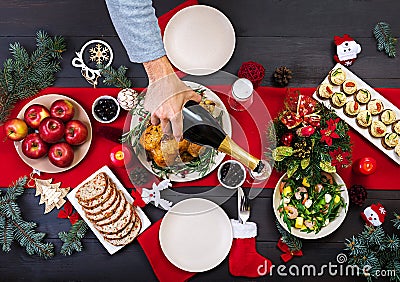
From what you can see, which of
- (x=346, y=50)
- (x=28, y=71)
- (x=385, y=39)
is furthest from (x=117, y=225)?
(x=385, y=39)

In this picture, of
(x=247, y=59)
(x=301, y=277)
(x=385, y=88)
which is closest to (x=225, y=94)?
(x=247, y=59)

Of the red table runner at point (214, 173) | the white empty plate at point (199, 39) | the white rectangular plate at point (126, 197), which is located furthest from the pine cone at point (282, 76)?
the white rectangular plate at point (126, 197)

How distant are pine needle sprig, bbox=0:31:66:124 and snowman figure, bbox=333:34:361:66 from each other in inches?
34.5

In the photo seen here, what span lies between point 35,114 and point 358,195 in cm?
101

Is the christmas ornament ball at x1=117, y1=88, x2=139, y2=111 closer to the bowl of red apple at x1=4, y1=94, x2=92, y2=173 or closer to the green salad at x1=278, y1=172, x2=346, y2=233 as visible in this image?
the bowl of red apple at x1=4, y1=94, x2=92, y2=173

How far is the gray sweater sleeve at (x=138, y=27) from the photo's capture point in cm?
87

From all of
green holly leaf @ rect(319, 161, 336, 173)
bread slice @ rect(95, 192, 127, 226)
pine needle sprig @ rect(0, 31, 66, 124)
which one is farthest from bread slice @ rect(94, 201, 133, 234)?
green holly leaf @ rect(319, 161, 336, 173)

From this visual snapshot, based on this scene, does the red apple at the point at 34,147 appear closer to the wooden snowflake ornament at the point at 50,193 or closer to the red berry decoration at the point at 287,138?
the wooden snowflake ornament at the point at 50,193

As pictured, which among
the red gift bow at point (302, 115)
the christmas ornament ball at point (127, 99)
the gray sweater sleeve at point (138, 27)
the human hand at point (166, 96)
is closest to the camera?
the gray sweater sleeve at point (138, 27)

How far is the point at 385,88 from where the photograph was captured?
1.39 m

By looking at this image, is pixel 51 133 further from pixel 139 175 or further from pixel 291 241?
pixel 291 241

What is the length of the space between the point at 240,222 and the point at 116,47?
2.25ft

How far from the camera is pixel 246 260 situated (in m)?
1.34

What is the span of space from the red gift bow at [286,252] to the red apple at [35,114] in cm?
82
